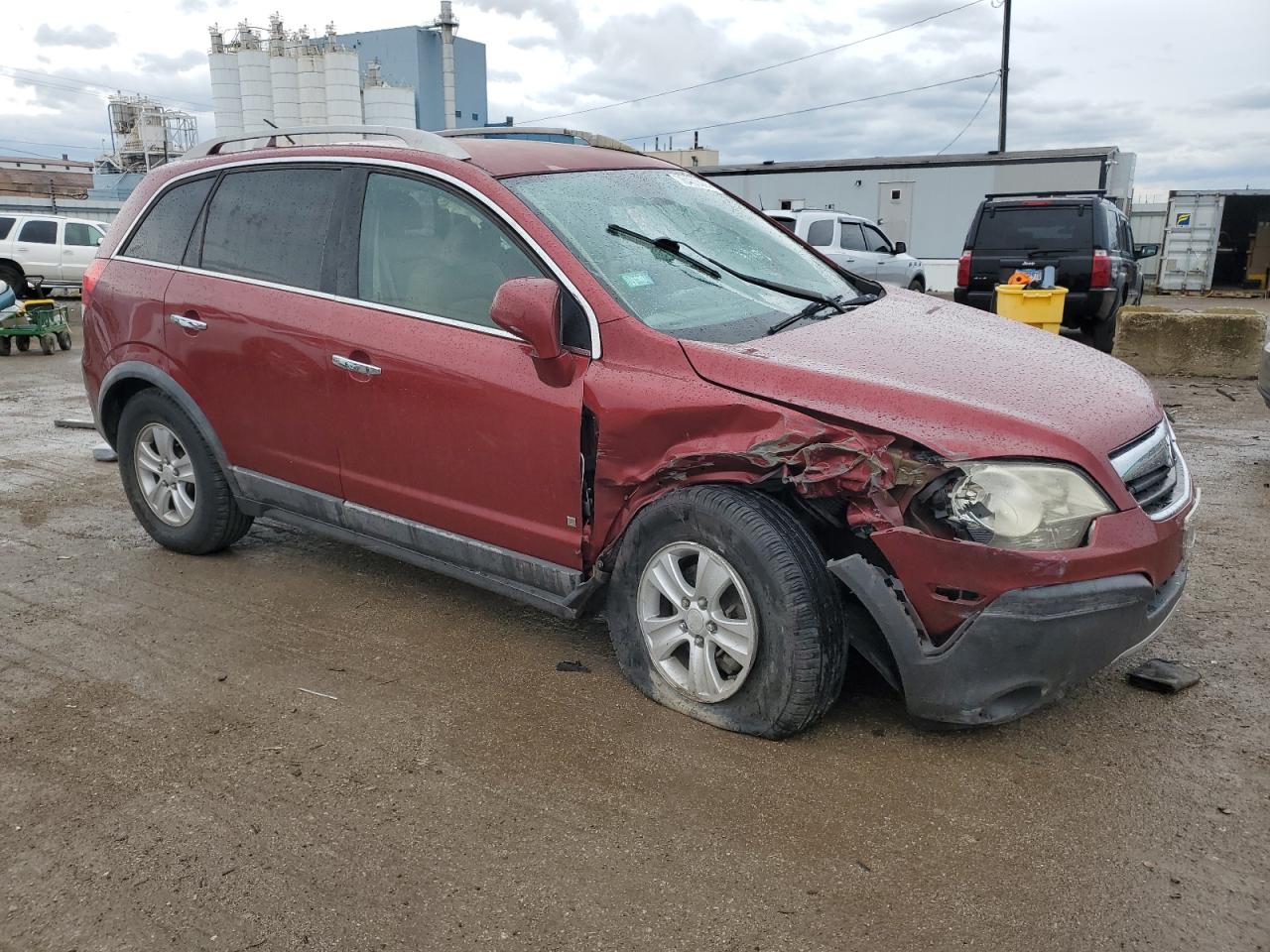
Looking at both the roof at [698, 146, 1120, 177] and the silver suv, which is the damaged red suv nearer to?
the silver suv

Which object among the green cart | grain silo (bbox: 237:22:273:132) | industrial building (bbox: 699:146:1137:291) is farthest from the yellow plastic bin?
grain silo (bbox: 237:22:273:132)

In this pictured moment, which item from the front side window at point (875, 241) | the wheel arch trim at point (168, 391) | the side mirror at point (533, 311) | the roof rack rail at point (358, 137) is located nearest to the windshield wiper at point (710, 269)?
the side mirror at point (533, 311)

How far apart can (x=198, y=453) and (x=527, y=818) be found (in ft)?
8.95

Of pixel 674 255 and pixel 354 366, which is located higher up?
pixel 674 255

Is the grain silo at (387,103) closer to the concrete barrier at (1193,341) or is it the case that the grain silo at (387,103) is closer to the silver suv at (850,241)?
the silver suv at (850,241)

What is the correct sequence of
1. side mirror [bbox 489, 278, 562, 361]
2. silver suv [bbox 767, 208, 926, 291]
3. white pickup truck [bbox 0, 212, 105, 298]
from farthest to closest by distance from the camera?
white pickup truck [bbox 0, 212, 105, 298] < silver suv [bbox 767, 208, 926, 291] < side mirror [bbox 489, 278, 562, 361]

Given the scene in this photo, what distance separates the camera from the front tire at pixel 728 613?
9.73ft

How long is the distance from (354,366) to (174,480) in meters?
1.59

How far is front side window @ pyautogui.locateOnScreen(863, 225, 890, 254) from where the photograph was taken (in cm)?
1584

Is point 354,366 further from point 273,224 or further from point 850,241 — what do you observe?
point 850,241

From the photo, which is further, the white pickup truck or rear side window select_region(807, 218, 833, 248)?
the white pickup truck

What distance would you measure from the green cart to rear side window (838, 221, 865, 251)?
11220mm

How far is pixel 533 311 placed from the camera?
324cm

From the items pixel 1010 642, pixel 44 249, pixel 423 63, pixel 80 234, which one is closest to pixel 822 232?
pixel 1010 642
